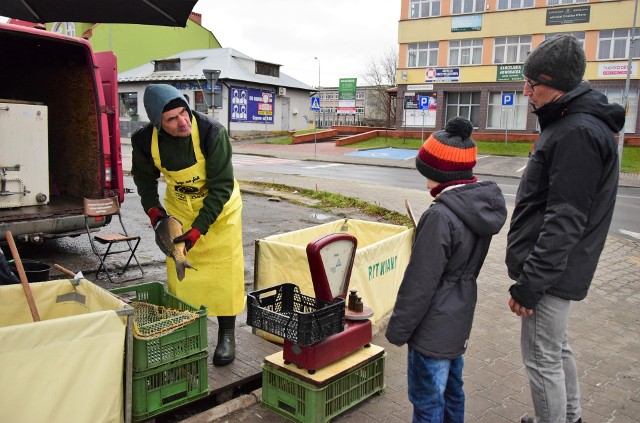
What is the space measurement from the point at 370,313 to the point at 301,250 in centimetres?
95

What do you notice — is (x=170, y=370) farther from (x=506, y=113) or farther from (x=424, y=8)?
(x=424, y=8)

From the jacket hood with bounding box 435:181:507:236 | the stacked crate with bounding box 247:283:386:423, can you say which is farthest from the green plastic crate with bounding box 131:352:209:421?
the jacket hood with bounding box 435:181:507:236

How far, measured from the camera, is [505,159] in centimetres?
2562

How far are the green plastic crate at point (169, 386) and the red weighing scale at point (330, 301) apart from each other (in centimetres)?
53

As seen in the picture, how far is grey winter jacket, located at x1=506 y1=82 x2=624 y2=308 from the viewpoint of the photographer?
8.28 ft

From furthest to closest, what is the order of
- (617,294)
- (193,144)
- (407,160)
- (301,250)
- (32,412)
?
(407,160) → (617,294) → (301,250) → (193,144) → (32,412)

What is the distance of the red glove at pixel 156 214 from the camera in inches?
145

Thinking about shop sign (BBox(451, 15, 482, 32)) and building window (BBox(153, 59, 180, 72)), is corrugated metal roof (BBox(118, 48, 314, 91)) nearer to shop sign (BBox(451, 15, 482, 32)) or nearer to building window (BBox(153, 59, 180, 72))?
building window (BBox(153, 59, 180, 72))

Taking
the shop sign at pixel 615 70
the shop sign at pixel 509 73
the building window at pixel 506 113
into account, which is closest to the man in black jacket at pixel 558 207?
the shop sign at pixel 615 70

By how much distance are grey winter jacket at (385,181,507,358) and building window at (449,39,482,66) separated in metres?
33.8

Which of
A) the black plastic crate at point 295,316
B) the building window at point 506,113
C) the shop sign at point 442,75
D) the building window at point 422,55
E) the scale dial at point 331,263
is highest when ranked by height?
the building window at point 422,55

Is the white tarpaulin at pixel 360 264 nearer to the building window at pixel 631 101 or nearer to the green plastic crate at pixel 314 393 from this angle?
the green plastic crate at pixel 314 393

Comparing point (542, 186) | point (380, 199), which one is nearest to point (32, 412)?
point (542, 186)

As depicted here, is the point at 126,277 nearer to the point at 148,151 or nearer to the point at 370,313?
the point at 148,151
